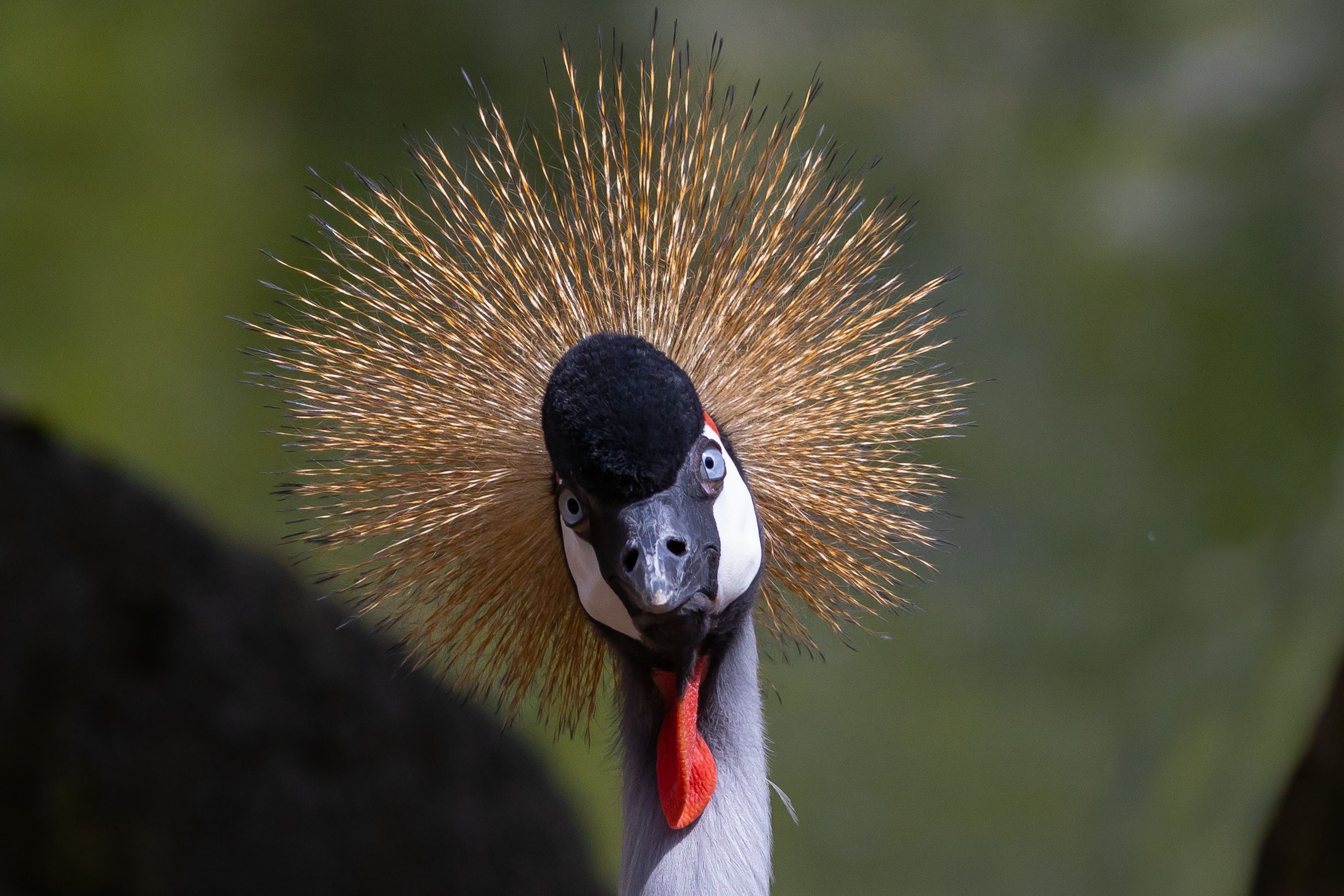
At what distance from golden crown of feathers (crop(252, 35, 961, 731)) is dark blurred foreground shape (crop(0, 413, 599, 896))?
5.32 feet

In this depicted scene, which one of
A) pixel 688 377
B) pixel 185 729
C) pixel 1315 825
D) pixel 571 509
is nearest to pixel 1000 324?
pixel 1315 825

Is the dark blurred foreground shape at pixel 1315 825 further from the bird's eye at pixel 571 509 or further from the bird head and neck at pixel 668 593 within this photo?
the bird's eye at pixel 571 509

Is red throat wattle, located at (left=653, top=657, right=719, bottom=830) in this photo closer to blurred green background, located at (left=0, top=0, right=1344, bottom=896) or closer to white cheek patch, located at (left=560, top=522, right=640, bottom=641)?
white cheek patch, located at (left=560, top=522, right=640, bottom=641)

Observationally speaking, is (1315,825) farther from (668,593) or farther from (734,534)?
(668,593)

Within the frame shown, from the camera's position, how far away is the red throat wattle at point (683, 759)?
1149mm

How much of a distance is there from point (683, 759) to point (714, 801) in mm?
72

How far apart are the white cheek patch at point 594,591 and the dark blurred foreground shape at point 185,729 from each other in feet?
5.88

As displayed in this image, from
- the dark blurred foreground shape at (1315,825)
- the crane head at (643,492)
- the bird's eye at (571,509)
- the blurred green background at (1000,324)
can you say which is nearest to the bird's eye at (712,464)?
the crane head at (643,492)

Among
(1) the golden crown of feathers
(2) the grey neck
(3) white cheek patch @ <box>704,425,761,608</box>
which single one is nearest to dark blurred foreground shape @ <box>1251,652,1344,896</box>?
(1) the golden crown of feathers

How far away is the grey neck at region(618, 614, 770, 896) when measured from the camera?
1.16 meters

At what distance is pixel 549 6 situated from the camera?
346 cm

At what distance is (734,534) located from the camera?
1121mm

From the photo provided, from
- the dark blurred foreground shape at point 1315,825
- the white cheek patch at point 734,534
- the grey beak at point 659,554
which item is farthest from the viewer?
the dark blurred foreground shape at point 1315,825

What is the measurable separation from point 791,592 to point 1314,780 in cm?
107
